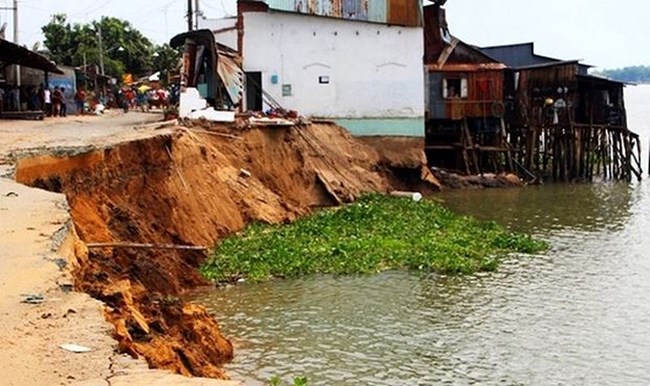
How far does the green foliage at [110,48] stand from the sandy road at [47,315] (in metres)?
47.4

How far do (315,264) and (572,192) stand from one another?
19535mm

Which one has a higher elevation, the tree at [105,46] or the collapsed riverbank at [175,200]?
the tree at [105,46]

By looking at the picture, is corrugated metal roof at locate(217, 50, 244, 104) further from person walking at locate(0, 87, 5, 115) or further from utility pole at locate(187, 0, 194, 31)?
utility pole at locate(187, 0, 194, 31)

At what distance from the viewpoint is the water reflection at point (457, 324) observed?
11.7m

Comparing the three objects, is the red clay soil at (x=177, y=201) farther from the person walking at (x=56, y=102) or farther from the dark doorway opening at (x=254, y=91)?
the person walking at (x=56, y=102)

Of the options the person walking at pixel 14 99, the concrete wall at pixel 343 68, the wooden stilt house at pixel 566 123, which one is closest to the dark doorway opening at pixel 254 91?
the concrete wall at pixel 343 68

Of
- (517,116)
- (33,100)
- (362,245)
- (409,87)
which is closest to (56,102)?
(33,100)

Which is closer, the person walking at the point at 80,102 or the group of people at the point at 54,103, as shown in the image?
the group of people at the point at 54,103

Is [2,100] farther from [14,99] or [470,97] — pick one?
[470,97]

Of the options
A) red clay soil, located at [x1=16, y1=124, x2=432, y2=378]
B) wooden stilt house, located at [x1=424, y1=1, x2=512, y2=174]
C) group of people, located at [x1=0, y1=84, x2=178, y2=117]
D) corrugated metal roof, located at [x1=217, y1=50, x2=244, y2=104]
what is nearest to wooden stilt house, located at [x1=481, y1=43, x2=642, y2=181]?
wooden stilt house, located at [x1=424, y1=1, x2=512, y2=174]

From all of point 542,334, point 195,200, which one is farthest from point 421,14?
point 542,334

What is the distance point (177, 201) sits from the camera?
18.4 m

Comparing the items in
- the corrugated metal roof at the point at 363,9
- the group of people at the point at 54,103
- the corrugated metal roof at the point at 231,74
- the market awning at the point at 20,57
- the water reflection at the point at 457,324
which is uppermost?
the corrugated metal roof at the point at 363,9

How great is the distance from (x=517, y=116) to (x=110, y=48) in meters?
33.8
